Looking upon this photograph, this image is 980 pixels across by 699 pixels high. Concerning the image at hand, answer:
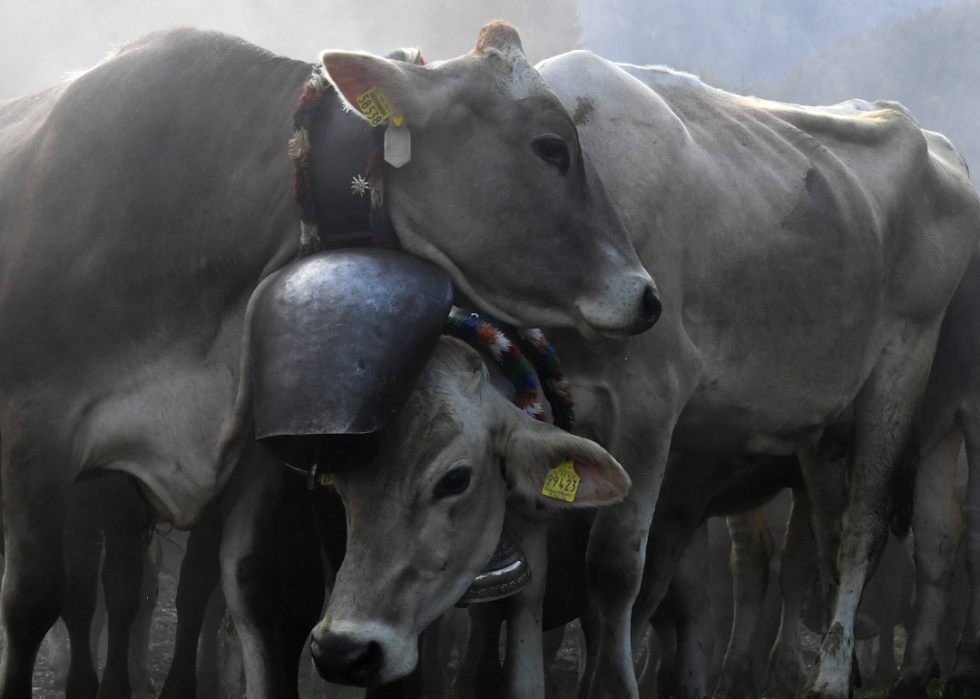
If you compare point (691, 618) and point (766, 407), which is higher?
point (766, 407)

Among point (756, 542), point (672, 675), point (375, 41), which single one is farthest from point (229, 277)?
point (375, 41)

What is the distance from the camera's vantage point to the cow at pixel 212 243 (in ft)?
12.6

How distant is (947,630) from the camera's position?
837 cm

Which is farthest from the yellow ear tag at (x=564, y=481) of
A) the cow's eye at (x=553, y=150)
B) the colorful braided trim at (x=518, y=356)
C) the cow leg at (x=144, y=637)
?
the cow leg at (x=144, y=637)

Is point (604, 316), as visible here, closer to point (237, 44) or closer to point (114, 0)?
point (237, 44)

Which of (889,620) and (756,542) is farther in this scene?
(889,620)

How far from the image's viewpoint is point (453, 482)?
375 cm

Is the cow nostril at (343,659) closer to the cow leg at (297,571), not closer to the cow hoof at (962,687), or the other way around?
the cow leg at (297,571)

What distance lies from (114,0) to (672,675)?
14798mm

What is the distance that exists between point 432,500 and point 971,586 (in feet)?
11.4

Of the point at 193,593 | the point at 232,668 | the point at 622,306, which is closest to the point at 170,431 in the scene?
the point at 622,306

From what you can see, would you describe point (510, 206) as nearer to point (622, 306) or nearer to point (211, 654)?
point (622, 306)

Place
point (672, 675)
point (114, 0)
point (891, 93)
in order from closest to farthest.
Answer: point (672, 675) → point (114, 0) → point (891, 93)

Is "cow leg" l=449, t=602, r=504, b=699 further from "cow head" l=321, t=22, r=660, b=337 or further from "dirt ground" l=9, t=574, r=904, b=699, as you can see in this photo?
"cow head" l=321, t=22, r=660, b=337
